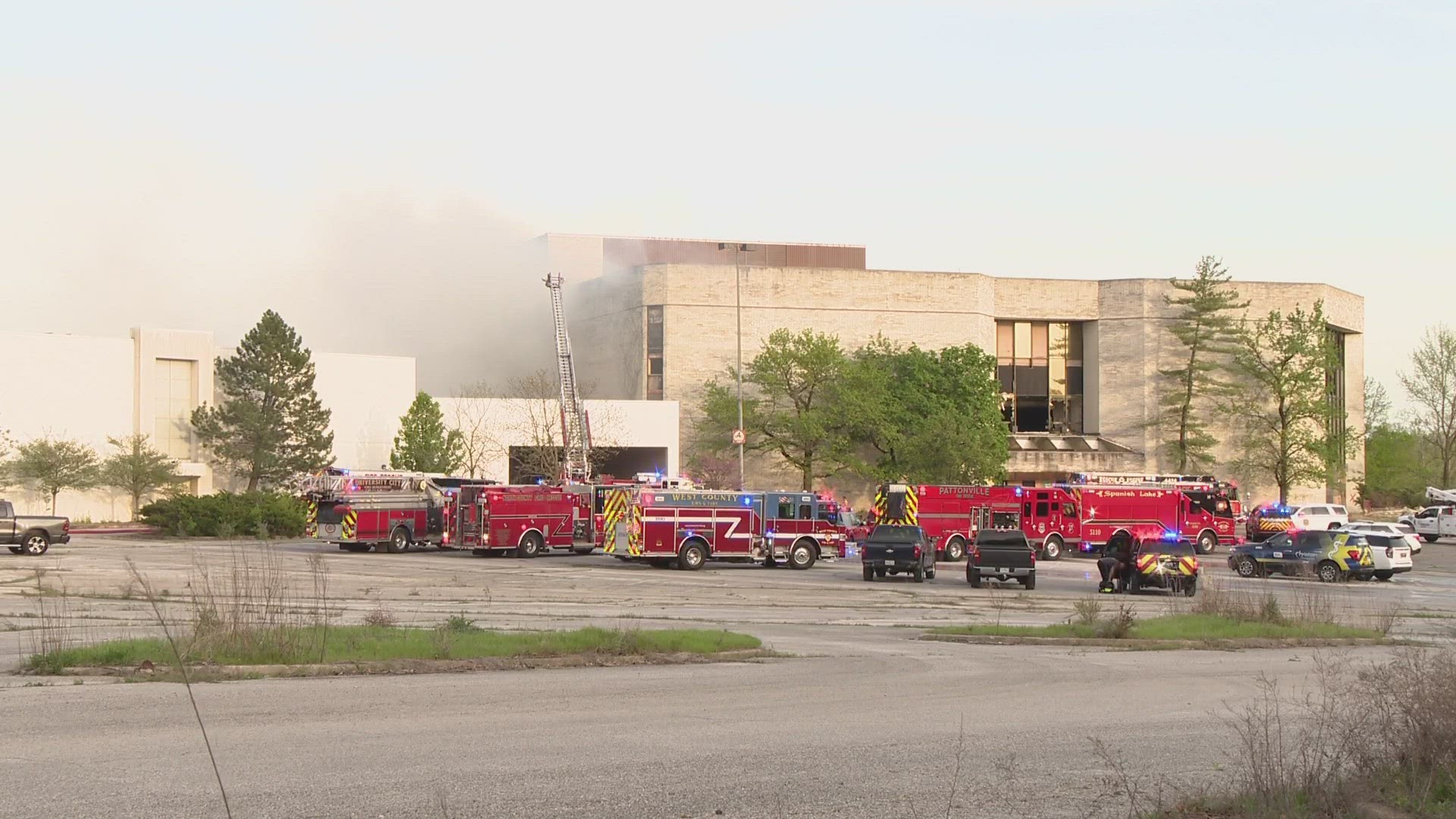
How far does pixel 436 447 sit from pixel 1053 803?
63.3 meters

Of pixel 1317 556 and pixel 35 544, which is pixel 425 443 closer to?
pixel 35 544

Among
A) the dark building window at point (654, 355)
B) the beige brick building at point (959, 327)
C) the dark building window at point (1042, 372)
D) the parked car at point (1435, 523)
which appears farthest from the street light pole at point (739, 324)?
the parked car at point (1435, 523)

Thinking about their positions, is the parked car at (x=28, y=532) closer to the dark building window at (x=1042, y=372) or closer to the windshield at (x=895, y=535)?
the windshield at (x=895, y=535)

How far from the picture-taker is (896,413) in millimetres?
78250

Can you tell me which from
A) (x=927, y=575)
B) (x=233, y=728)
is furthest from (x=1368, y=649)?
(x=927, y=575)

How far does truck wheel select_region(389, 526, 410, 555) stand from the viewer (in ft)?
165

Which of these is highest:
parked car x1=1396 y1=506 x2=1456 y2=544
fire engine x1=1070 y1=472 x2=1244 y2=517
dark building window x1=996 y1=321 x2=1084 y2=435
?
dark building window x1=996 y1=321 x2=1084 y2=435

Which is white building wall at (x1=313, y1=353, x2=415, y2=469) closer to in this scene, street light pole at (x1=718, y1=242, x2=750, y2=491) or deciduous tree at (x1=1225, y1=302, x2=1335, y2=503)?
street light pole at (x1=718, y1=242, x2=750, y2=491)

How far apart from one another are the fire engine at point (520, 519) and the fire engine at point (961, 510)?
10939 millimetres

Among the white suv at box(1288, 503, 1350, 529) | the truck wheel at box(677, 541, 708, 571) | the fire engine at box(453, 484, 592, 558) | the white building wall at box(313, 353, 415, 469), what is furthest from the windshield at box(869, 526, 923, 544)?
the white building wall at box(313, 353, 415, 469)

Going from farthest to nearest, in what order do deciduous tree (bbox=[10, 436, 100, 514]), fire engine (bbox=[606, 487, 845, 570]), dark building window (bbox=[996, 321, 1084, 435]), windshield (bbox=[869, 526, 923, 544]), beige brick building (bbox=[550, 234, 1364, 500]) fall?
dark building window (bbox=[996, 321, 1084, 435])
beige brick building (bbox=[550, 234, 1364, 500])
deciduous tree (bbox=[10, 436, 100, 514])
fire engine (bbox=[606, 487, 845, 570])
windshield (bbox=[869, 526, 923, 544])

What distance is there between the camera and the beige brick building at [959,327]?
82250mm

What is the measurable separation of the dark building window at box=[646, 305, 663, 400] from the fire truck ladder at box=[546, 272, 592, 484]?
9871 mm

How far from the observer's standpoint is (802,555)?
43906 mm
